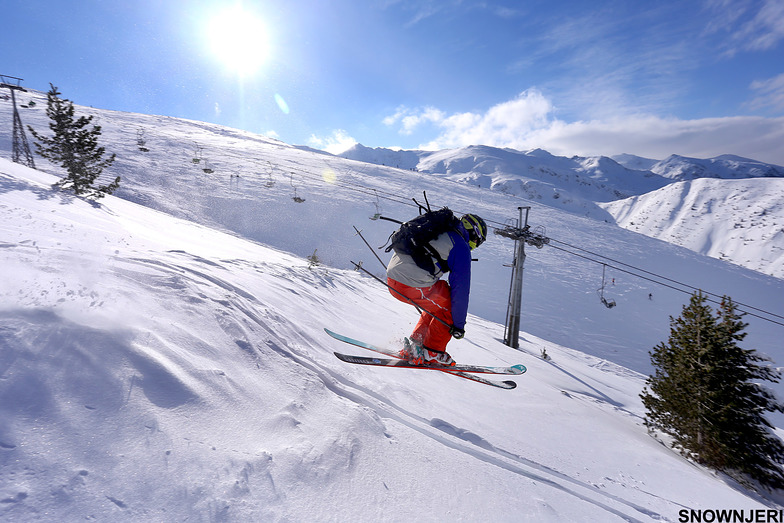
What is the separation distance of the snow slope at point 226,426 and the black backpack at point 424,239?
4.98 ft

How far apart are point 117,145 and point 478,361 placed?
37.8 meters

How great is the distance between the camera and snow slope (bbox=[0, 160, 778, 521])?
137 cm

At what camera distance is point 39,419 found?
1.39 m

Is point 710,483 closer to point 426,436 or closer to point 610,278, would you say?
point 426,436

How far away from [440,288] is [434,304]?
240 mm

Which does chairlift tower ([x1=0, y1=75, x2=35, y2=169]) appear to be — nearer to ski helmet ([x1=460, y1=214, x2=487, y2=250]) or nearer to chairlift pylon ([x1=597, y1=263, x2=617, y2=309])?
ski helmet ([x1=460, y1=214, x2=487, y2=250])

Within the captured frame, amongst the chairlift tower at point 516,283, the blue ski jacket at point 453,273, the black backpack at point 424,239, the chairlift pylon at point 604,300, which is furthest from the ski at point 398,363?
the chairlift pylon at point 604,300

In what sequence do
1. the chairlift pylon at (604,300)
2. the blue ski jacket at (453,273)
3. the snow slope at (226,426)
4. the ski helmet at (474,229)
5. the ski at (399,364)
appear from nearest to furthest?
the snow slope at (226,426), the ski at (399,364), the blue ski jacket at (453,273), the ski helmet at (474,229), the chairlift pylon at (604,300)

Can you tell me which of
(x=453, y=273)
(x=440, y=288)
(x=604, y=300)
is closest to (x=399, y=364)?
(x=440, y=288)

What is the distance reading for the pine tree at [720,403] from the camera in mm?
5176

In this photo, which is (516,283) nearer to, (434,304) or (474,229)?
(474,229)

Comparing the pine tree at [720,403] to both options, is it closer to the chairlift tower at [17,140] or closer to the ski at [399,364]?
the ski at [399,364]

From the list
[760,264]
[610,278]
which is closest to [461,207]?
[610,278]

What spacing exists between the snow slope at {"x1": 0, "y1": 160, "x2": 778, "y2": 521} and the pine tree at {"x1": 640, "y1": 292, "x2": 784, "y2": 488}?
6.39 ft
